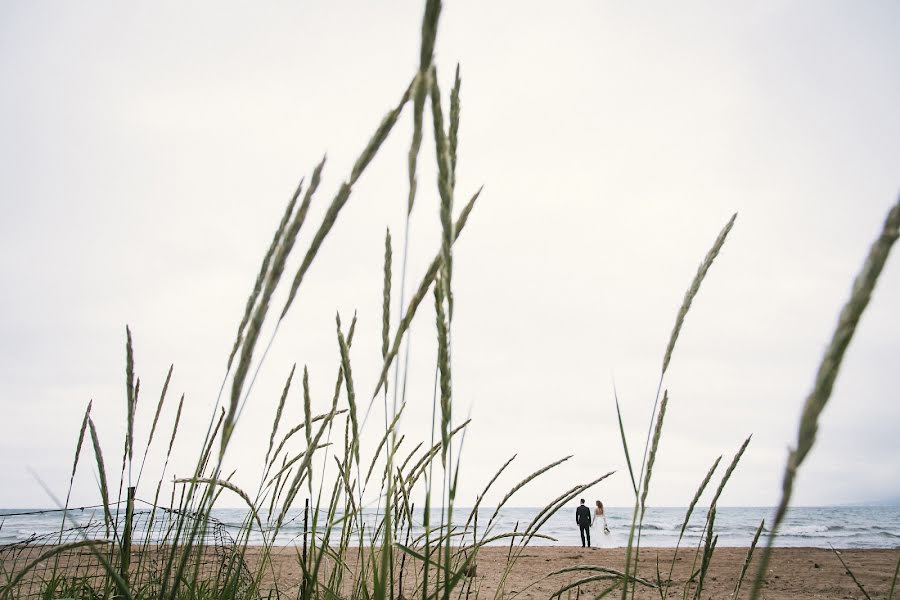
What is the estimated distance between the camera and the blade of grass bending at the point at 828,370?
0.49m

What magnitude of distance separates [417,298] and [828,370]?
0.61m

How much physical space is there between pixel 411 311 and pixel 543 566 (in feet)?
42.9

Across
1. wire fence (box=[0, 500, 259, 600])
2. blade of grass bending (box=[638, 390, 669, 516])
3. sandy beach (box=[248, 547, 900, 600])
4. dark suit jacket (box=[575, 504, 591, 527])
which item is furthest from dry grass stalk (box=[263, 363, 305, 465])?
dark suit jacket (box=[575, 504, 591, 527])

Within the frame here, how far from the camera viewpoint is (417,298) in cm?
97

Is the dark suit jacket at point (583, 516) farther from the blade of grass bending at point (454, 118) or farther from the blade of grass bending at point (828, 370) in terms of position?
the blade of grass bending at point (828, 370)

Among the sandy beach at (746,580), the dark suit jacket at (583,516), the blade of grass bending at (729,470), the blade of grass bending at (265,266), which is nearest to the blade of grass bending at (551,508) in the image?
the blade of grass bending at (729,470)

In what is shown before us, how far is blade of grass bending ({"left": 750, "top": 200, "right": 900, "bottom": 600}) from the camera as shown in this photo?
494mm

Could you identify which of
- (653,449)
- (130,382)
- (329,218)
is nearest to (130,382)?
(130,382)

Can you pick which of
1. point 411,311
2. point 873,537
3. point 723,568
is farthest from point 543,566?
point 873,537

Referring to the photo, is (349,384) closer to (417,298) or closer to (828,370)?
(417,298)

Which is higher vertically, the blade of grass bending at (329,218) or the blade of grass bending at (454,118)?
the blade of grass bending at (454,118)

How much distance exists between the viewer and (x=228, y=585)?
143cm

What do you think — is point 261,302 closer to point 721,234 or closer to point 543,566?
point 721,234

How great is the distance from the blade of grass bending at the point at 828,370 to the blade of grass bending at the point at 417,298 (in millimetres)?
560
